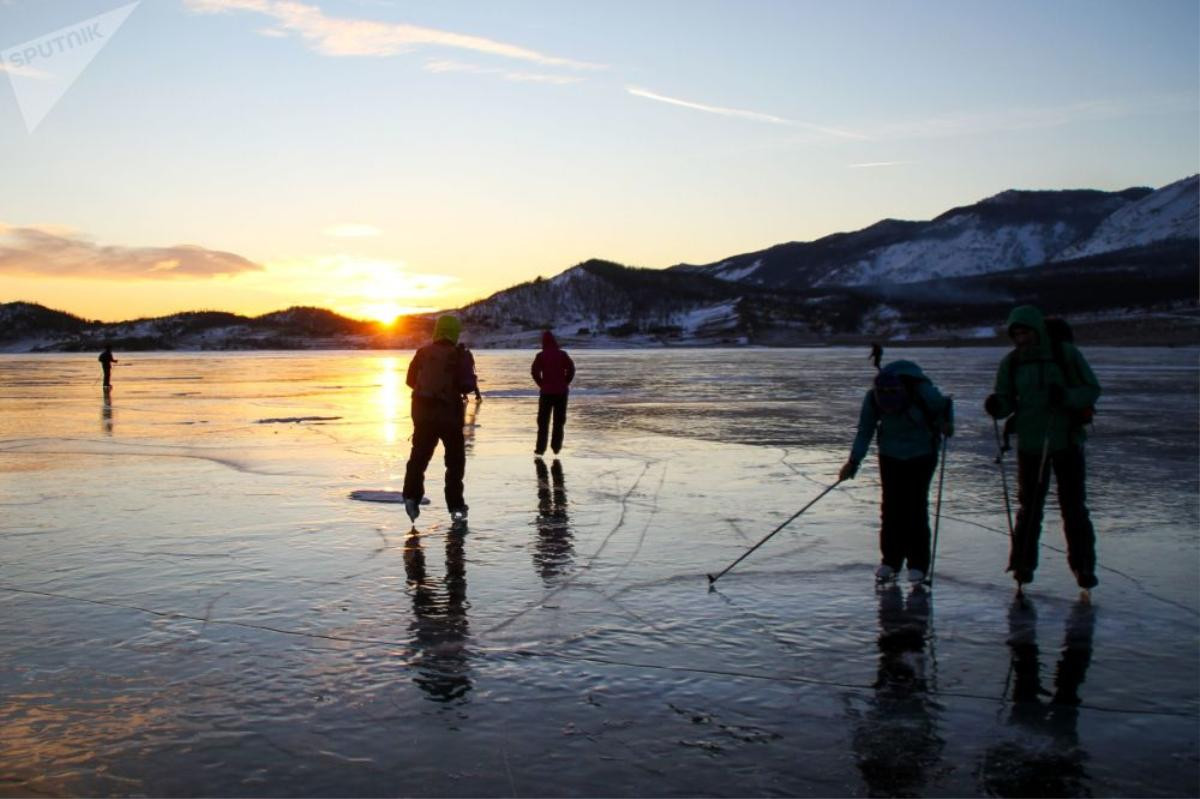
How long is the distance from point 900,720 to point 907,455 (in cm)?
283

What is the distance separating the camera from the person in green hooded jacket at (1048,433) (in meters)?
6.45

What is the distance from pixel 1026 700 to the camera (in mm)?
4602

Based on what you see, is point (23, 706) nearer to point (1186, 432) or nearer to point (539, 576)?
point (539, 576)

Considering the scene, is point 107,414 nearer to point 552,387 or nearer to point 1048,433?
point 552,387

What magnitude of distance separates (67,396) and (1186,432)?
1158 inches

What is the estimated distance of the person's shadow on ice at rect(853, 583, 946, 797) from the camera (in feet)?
12.6

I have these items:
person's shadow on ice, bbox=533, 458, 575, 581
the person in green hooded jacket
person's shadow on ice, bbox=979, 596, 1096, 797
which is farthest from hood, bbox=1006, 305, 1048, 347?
person's shadow on ice, bbox=533, 458, 575, 581

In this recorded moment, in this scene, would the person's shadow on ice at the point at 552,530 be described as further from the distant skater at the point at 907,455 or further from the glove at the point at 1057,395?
the glove at the point at 1057,395

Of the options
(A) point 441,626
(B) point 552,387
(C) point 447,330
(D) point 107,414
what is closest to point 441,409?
(C) point 447,330

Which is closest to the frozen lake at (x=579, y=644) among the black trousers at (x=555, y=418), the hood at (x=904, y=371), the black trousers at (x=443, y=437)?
the black trousers at (x=443, y=437)

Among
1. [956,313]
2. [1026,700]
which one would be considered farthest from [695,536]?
[956,313]

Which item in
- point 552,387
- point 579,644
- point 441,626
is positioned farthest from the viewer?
point 552,387

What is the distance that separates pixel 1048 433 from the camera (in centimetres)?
657

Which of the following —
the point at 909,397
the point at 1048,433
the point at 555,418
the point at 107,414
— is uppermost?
the point at 909,397
